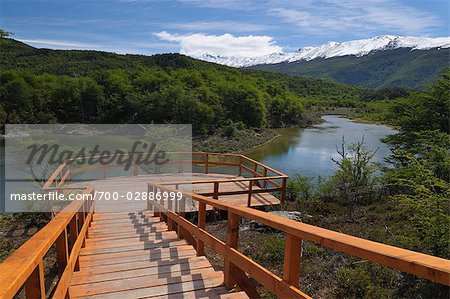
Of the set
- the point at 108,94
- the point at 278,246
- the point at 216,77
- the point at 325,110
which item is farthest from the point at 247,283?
the point at 325,110

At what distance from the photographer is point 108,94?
2712 inches

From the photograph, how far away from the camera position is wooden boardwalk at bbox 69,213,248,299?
316 cm

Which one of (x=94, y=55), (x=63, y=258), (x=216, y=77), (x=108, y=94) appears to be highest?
(x=94, y=55)

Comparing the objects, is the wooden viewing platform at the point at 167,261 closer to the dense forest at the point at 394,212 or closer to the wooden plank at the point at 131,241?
the wooden plank at the point at 131,241

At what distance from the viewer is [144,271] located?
376cm

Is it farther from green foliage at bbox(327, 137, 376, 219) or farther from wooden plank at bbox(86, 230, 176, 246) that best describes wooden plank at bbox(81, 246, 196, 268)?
green foliage at bbox(327, 137, 376, 219)

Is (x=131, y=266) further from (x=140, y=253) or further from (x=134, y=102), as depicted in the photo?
(x=134, y=102)

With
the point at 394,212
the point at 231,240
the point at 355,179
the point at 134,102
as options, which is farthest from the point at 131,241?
the point at 134,102

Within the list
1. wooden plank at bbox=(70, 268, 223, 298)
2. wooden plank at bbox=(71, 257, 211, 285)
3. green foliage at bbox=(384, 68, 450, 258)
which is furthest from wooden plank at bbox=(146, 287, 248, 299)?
green foliage at bbox=(384, 68, 450, 258)

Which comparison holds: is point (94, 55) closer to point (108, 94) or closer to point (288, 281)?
point (108, 94)

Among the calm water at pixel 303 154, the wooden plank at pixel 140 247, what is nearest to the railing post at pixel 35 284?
the wooden plank at pixel 140 247

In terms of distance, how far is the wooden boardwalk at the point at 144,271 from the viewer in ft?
10.4

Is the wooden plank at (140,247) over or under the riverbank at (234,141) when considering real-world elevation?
over

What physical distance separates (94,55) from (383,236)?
374 ft
